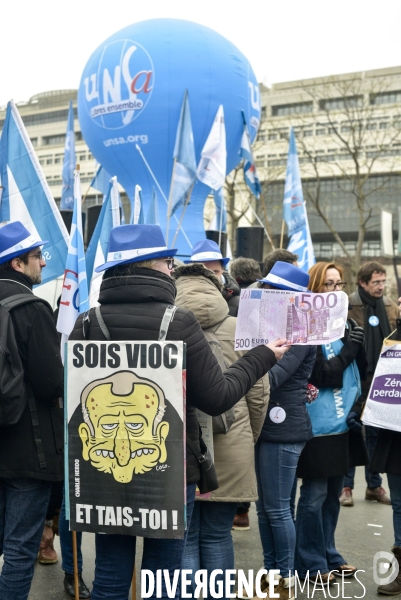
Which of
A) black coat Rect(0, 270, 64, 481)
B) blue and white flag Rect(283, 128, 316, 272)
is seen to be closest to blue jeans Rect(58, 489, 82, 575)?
black coat Rect(0, 270, 64, 481)

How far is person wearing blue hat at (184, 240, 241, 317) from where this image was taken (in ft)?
18.1

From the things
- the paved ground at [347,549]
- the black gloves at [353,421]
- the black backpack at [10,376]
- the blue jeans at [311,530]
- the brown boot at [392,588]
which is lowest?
the paved ground at [347,549]

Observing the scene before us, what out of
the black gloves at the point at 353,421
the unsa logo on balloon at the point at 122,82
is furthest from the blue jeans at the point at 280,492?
the unsa logo on balloon at the point at 122,82

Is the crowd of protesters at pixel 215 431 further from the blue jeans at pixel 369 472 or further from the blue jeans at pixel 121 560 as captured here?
the blue jeans at pixel 369 472

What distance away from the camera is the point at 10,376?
3.29m

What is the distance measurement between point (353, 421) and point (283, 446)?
678mm

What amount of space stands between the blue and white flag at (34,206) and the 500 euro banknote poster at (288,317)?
3137 millimetres

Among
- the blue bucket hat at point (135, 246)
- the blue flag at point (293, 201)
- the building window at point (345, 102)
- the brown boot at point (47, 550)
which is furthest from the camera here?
the building window at point (345, 102)

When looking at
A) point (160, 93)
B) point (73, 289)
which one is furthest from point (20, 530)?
point (160, 93)

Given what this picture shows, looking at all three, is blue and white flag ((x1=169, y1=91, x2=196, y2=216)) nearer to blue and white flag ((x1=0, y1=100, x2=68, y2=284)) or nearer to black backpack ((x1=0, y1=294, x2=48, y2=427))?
blue and white flag ((x1=0, y1=100, x2=68, y2=284))

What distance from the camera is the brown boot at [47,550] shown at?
5148mm

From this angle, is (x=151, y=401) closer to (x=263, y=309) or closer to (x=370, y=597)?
(x=263, y=309)

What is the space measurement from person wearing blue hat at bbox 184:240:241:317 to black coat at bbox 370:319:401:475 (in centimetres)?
118

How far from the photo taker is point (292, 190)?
13.8 meters
